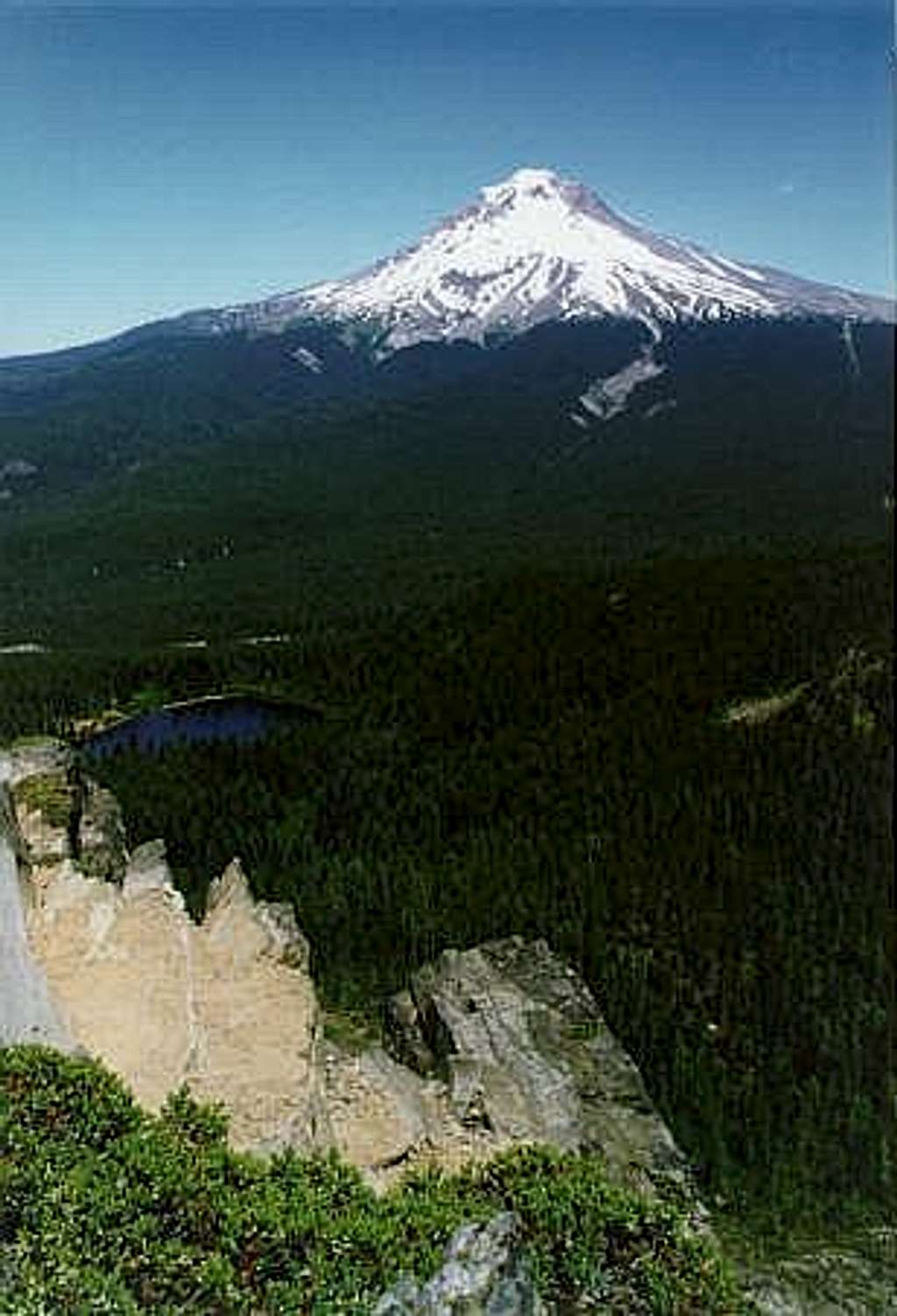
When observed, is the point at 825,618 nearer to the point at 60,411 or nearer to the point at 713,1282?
the point at 713,1282

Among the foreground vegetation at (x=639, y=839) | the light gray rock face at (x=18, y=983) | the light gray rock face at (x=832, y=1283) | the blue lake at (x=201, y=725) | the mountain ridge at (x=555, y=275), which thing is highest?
the mountain ridge at (x=555, y=275)

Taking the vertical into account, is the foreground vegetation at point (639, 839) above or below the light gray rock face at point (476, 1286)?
below

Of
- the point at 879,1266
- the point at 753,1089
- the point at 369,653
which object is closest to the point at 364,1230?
the point at 879,1266

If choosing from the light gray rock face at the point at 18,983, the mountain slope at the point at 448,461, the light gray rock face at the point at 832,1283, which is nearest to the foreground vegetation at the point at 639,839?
the light gray rock face at the point at 832,1283

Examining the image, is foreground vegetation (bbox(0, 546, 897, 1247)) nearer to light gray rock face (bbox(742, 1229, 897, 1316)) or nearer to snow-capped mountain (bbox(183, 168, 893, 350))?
light gray rock face (bbox(742, 1229, 897, 1316))

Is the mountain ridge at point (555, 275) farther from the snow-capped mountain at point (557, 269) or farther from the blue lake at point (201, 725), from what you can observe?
the blue lake at point (201, 725)
